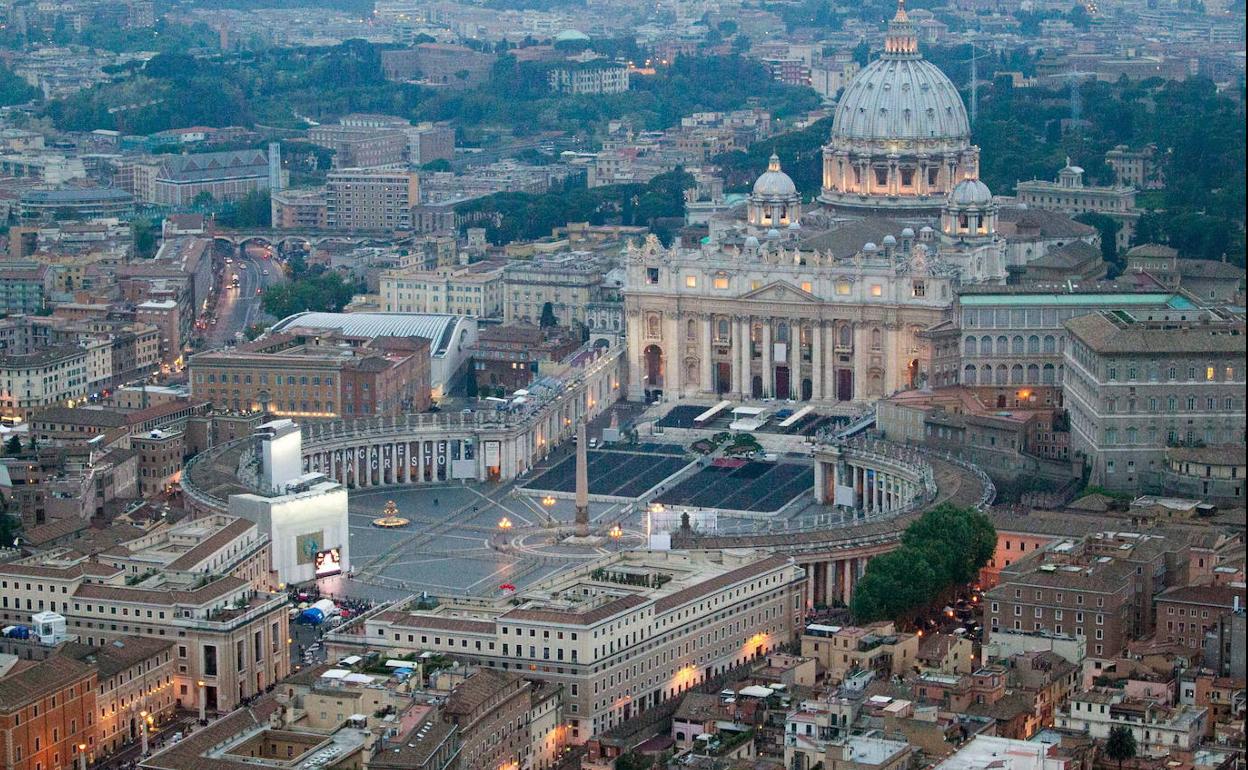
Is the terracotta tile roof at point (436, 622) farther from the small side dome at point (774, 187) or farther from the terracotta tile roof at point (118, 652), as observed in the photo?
the small side dome at point (774, 187)

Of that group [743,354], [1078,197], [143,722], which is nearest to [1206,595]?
[143,722]

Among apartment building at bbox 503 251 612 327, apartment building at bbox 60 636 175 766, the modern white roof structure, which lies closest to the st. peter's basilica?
apartment building at bbox 503 251 612 327

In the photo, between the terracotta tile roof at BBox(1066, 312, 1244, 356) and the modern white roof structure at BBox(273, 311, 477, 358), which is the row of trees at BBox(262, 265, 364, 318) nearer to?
the modern white roof structure at BBox(273, 311, 477, 358)

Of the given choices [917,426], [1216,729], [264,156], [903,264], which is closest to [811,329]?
[903,264]

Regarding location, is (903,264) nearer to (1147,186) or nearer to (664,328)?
(664,328)

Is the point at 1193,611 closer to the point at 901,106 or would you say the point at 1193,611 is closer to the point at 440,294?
the point at 440,294

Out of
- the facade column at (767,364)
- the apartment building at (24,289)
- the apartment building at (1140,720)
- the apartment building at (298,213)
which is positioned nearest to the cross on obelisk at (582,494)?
the facade column at (767,364)

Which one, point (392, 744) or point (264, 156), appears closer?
point (392, 744)
